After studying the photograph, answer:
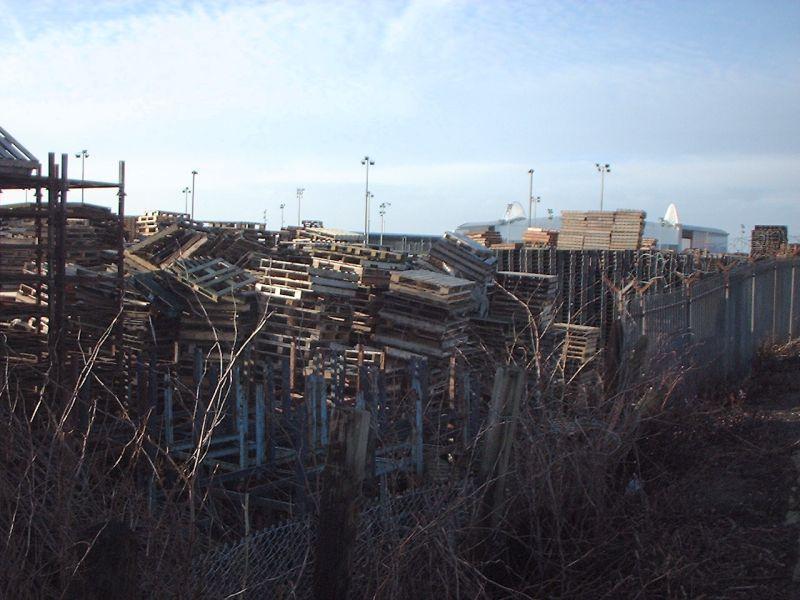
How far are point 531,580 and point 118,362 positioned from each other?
736cm

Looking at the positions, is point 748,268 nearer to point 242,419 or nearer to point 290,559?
point 242,419

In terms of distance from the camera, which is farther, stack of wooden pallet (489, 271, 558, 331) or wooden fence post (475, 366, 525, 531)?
stack of wooden pallet (489, 271, 558, 331)

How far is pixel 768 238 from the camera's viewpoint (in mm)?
29969

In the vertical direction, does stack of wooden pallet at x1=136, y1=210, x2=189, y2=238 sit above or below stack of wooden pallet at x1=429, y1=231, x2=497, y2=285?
above

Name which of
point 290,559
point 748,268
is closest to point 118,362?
point 290,559

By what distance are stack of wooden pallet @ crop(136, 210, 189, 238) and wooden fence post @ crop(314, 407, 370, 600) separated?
16.5m

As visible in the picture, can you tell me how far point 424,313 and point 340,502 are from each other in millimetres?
8858

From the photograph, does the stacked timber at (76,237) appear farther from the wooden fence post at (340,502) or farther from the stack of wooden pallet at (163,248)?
the wooden fence post at (340,502)

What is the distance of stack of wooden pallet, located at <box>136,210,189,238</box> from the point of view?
19766 mm

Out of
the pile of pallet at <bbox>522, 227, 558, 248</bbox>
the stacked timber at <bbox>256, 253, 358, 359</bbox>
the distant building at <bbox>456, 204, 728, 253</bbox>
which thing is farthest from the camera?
the distant building at <bbox>456, 204, 728, 253</bbox>

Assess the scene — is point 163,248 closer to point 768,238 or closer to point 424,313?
point 424,313

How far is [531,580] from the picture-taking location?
16.9ft

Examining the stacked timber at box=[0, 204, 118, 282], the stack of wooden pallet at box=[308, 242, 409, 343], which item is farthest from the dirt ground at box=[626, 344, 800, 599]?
the stacked timber at box=[0, 204, 118, 282]

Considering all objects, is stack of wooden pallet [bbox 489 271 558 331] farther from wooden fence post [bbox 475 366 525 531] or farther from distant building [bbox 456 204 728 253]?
distant building [bbox 456 204 728 253]
